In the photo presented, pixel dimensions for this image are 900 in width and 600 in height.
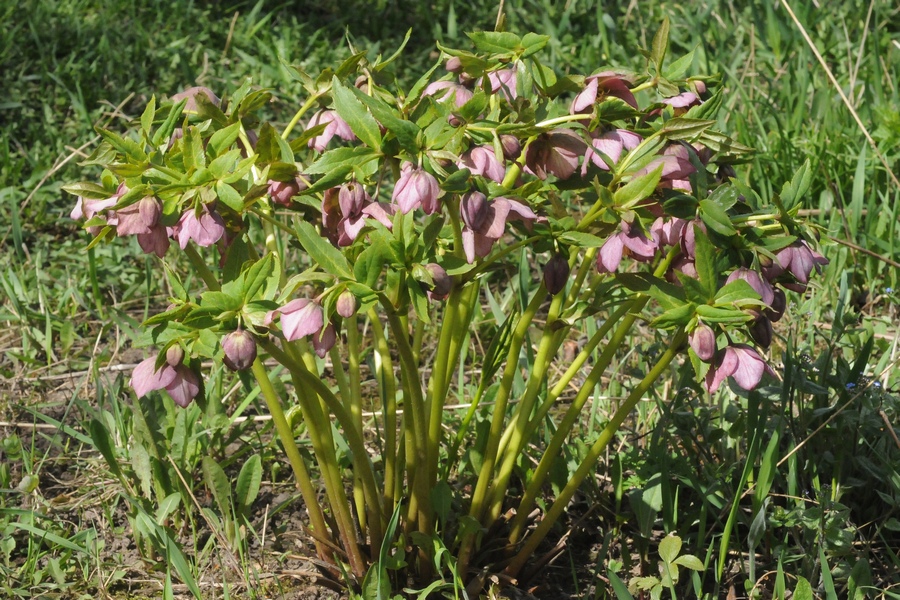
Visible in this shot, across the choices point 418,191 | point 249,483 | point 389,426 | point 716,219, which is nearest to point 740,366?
point 716,219

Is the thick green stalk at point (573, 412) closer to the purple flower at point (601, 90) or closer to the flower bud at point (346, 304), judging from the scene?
the purple flower at point (601, 90)

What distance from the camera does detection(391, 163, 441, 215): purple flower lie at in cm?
99

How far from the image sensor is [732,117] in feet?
8.77

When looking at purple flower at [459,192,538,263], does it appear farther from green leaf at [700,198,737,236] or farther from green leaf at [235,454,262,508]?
green leaf at [235,454,262,508]

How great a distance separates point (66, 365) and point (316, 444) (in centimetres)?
95

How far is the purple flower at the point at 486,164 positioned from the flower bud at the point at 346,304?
19 cm

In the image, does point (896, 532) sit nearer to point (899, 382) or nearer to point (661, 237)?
point (899, 382)

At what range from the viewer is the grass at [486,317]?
4.90 ft

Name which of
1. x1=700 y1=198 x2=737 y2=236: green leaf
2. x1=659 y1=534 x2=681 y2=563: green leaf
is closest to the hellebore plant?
x1=700 y1=198 x2=737 y2=236: green leaf

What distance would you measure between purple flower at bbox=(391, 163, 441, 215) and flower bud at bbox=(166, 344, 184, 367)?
292 millimetres

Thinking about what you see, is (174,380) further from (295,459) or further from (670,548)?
(670,548)

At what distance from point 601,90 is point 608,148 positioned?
0.09m

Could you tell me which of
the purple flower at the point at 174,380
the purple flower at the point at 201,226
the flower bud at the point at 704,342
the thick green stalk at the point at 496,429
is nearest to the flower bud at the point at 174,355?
the purple flower at the point at 174,380

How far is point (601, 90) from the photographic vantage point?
1.15 metres
